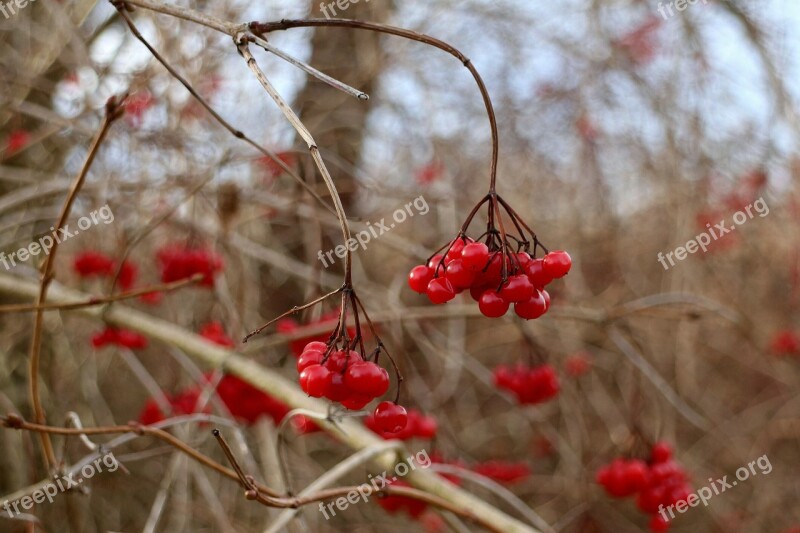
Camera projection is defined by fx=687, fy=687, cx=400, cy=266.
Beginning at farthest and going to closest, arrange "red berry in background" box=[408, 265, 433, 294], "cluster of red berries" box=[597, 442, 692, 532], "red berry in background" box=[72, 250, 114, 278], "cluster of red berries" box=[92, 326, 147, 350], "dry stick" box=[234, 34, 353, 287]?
"red berry in background" box=[72, 250, 114, 278] → "cluster of red berries" box=[92, 326, 147, 350] → "cluster of red berries" box=[597, 442, 692, 532] → "red berry in background" box=[408, 265, 433, 294] → "dry stick" box=[234, 34, 353, 287]

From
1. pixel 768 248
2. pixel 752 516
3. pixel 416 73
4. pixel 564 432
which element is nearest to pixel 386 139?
pixel 416 73

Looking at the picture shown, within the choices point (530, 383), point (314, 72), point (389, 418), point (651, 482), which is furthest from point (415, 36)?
point (651, 482)

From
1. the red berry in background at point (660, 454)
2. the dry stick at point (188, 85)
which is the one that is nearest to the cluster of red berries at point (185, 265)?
the dry stick at point (188, 85)

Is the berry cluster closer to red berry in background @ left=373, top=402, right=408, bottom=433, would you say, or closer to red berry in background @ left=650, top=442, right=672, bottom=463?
red berry in background @ left=373, top=402, right=408, bottom=433

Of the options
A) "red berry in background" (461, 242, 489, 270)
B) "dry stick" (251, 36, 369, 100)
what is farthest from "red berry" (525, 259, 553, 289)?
"dry stick" (251, 36, 369, 100)

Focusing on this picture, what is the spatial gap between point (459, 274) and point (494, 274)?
0.08m

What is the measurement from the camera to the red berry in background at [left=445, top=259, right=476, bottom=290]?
44.8 inches

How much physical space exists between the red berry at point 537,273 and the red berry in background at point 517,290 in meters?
0.05

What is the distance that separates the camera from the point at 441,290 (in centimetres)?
117

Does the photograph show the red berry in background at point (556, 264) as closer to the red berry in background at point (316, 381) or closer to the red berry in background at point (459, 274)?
the red berry in background at point (459, 274)

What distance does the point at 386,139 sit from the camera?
526 centimetres

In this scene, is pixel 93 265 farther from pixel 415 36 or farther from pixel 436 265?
pixel 415 36

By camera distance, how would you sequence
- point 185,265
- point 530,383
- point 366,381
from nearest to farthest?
point 366,381 → point 530,383 → point 185,265

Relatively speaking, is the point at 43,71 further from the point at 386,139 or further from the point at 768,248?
the point at 768,248
